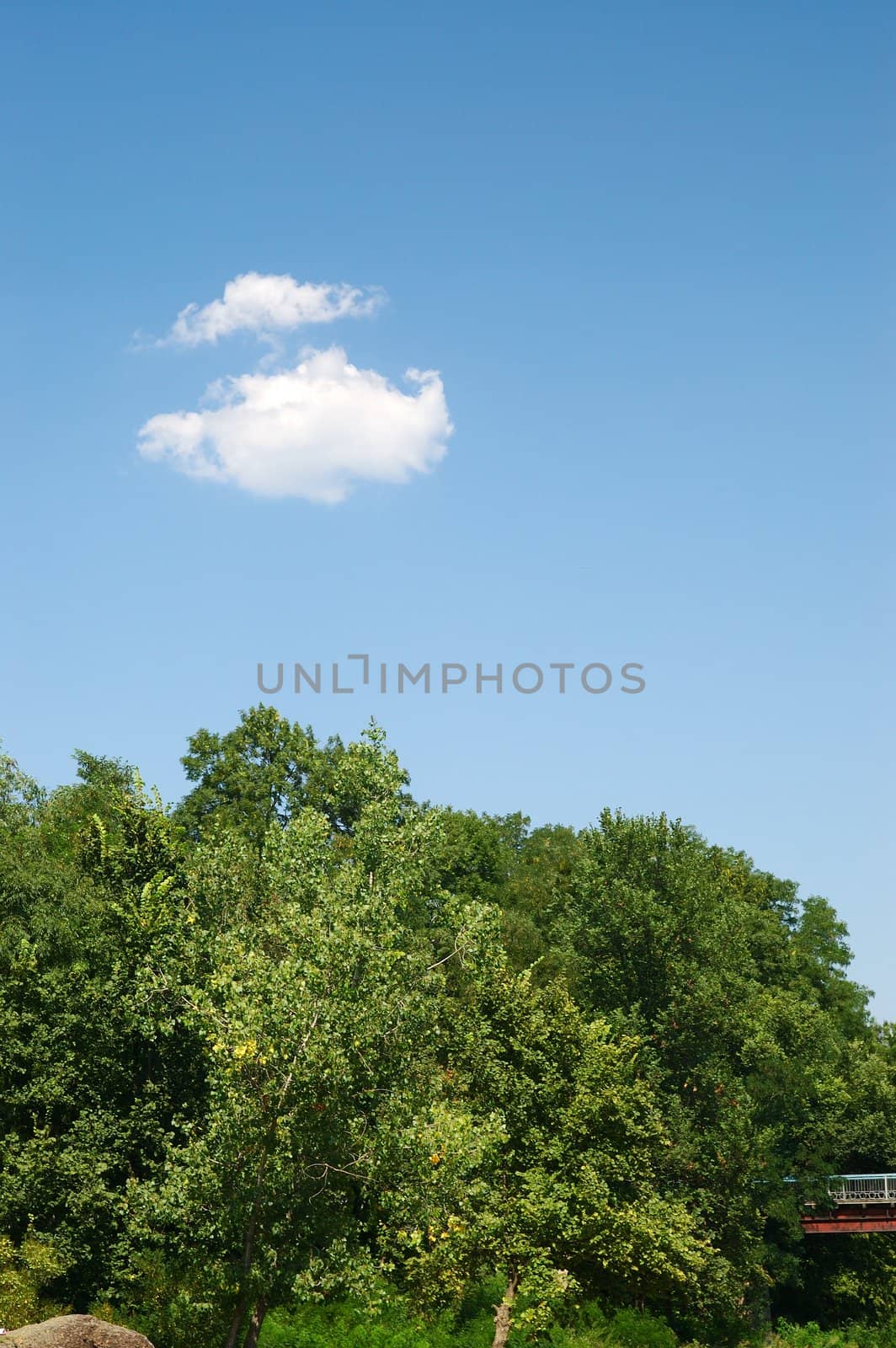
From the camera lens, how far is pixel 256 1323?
25.2m

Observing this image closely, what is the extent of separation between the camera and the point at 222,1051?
77.8 feet

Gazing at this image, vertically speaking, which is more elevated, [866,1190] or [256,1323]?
Result: [256,1323]

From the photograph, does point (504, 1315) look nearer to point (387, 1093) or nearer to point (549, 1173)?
point (549, 1173)

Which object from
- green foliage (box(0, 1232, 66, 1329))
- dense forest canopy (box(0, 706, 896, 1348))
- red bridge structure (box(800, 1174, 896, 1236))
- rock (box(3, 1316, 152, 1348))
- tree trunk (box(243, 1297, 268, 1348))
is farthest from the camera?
red bridge structure (box(800, 1174, 896, 1236))

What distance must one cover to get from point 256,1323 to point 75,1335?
140 inches

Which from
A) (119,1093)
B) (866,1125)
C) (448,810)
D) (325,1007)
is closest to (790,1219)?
(866,1125)

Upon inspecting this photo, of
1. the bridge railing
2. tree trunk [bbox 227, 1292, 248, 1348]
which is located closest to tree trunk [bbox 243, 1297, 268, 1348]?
tree trunk [bbox 227, 1292, 248, 1348]

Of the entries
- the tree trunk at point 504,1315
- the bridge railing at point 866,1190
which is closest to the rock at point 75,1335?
the tree trunk at point 504,1315

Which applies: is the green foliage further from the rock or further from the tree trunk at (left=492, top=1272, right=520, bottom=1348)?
the tree trunk at (left=492, top=1272, right=520, bottom=1348)

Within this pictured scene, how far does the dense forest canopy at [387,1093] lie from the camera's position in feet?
79.6

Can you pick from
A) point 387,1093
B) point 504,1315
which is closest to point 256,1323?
point 387,1093

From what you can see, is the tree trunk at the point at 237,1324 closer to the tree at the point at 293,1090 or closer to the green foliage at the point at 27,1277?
the tree at the point at 293,1090

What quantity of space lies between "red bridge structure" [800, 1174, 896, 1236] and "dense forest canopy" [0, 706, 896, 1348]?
234cm

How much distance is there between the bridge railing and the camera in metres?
52.7
